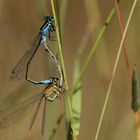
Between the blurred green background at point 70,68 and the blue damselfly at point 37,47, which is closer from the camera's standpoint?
the blue damselfly at point 37,47

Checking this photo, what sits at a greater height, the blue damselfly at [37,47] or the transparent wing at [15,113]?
the blue damselfly at [37,47]

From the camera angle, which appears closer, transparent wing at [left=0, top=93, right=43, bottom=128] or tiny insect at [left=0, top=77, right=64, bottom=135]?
tiny insect at [left=0, top=77, right=64, bottom=135]

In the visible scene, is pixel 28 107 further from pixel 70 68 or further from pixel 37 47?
pixel 70 68

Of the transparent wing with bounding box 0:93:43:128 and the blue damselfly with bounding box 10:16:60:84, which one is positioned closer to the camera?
the blue damselfly with bounding box 10:16:60:84

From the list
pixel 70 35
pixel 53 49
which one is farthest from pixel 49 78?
pixel 70 35

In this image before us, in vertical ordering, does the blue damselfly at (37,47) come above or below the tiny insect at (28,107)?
above

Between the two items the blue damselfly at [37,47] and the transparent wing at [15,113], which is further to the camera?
the transparent wing at [15,113]

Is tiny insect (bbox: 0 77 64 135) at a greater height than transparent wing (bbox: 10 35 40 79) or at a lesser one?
lesser

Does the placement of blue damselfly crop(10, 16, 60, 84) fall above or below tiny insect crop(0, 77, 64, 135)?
above

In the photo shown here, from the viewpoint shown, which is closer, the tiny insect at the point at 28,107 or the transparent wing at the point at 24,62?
the tiny insect at the point at 28,107

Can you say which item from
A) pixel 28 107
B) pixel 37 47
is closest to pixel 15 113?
pixel 28 107
